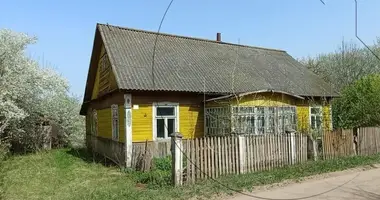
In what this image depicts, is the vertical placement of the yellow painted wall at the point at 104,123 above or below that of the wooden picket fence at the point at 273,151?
above

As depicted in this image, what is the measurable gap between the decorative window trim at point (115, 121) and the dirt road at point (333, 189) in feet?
29.0

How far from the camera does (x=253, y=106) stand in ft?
51.9

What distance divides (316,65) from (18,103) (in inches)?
1214

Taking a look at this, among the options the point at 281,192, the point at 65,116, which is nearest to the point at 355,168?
the point at 281,192

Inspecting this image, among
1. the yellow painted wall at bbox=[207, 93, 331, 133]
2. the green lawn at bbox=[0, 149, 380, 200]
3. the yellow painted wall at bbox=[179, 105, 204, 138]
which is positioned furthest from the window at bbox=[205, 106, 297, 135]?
the green lawn at bbox=[0, 149, 380, 200]

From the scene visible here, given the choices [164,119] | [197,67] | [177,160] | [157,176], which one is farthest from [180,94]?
[177,160]

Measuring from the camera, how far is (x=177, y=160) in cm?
959

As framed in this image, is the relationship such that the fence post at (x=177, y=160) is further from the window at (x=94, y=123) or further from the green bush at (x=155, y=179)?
the window at (x=94, y=123)

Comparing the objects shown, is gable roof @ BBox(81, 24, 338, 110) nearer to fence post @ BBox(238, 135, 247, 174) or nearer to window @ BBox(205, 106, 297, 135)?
window @ BBox(205, 106, 297, 135)

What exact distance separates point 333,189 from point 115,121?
34.1 ft

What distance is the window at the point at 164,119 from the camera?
15328 millimetres

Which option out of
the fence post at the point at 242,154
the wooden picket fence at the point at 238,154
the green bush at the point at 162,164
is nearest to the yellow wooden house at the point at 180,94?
the wooden picket fence at the point at 238,154

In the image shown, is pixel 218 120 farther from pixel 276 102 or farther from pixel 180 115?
pixel 276 102

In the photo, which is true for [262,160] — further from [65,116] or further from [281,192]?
[65,116]
